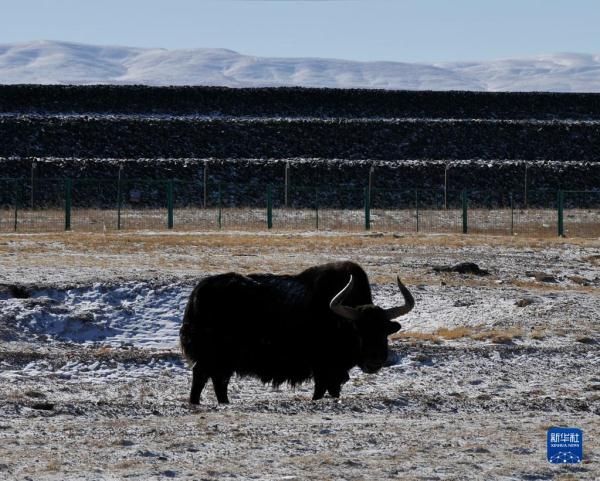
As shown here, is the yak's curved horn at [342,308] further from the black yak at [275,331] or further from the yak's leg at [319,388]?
the yak's leg at [319,388]

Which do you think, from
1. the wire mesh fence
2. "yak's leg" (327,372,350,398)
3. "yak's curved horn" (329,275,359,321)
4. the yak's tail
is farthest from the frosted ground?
the wire mesh fence

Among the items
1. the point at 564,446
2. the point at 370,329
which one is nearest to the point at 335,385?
the point at 370,329

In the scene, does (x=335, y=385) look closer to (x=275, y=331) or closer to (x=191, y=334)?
(x=275, y=331)

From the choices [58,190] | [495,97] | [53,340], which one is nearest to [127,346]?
[53,340]

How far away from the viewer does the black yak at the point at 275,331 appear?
47.5ft

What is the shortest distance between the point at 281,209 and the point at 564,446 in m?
37.1

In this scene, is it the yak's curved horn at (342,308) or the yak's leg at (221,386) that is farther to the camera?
the yak's leg at (221,386)

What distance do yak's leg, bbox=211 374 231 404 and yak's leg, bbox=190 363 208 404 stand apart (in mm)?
122

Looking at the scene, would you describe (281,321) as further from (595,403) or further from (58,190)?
(58,190)

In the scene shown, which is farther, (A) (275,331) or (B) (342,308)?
(A) (275,331)

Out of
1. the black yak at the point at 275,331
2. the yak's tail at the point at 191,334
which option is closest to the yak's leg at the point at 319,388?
the black yak at the point at 275,331

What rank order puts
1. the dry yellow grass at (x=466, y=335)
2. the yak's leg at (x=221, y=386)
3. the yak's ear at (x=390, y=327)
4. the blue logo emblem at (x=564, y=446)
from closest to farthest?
1. the blue logo emblem at (x=564, y=446)
2. the yak's ear at (x=390, y=327)
3. the yak's leg at (x=221, y=386)
4. the dry yellow grass at (x=466, y=335)

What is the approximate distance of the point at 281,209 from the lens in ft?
156

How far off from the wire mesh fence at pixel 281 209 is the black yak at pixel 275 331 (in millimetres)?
25905
